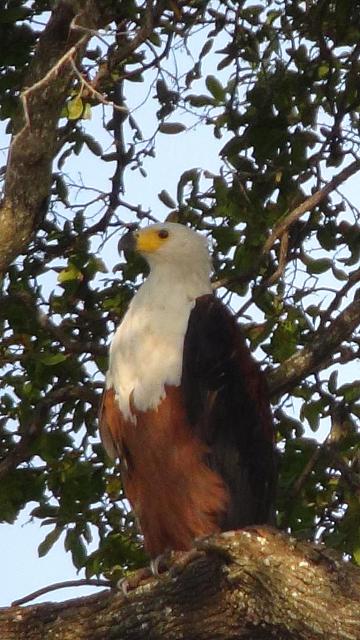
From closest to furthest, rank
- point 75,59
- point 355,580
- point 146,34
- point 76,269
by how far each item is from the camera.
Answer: point 355,580
point 75,59
point 146,34
point 76,269

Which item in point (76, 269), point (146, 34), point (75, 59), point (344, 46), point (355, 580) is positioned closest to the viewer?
point (355, 580)

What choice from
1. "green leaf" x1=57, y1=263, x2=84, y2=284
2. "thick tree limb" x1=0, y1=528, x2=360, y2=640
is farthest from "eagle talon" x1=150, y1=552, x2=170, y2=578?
"green leaf" x1=57, y1=263, x2=84, y2=284

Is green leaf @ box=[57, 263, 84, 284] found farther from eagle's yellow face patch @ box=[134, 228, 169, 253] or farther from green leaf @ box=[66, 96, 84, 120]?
green leaf @ box=[66, 96, 84, 120]

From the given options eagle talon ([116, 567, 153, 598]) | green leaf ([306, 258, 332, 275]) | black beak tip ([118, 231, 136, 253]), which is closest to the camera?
eagle talon ([116, 567, 153, 598])

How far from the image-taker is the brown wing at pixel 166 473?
546 centimetres

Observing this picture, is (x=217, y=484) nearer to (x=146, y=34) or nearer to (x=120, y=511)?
(x=120, y=511)

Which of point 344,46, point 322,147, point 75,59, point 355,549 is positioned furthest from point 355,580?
point 344,46

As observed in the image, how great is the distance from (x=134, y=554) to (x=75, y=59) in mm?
2217

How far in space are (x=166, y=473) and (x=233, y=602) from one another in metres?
1.37

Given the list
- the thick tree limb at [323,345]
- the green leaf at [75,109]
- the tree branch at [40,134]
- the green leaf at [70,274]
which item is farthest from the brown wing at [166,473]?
the green leaf at [75,109]

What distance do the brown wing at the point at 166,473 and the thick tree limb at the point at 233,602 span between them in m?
1.06

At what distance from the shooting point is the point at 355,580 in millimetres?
4062

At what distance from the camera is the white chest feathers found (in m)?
5.47

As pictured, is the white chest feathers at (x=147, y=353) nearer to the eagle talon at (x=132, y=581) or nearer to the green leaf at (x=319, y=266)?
the green leaf at (x=319, y=266)
